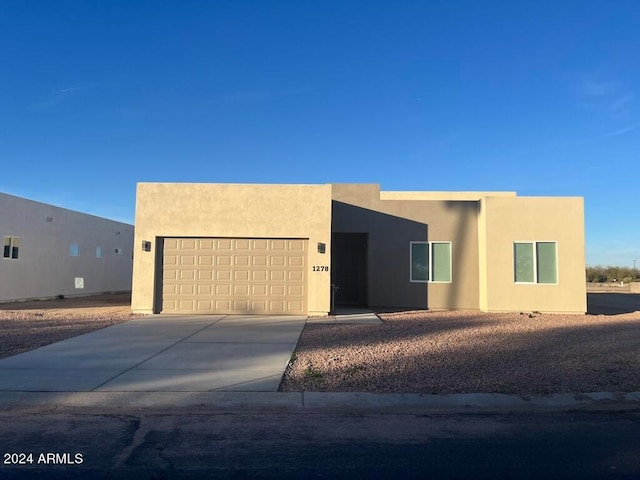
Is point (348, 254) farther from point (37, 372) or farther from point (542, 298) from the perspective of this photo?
point (37, 372)

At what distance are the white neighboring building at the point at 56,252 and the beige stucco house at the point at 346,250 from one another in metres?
9.23

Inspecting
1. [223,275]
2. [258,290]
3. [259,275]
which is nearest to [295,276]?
[259,275]

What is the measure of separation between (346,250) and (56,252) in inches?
561

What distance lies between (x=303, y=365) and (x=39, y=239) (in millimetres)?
19309

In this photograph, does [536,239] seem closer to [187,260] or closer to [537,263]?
[537,263]

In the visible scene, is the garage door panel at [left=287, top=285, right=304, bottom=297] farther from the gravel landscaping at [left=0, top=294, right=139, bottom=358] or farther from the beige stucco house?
the gravel landscaping at [left=0, top=294, right=139, bottom=358]

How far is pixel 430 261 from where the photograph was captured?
714 inches

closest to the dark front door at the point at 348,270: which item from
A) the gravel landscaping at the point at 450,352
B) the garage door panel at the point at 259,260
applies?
the garage door panel at the point at 259,260

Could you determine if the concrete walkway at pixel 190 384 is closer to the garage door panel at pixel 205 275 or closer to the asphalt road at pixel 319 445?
the asphalt road at pixel 319 445

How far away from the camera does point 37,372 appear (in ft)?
27.0

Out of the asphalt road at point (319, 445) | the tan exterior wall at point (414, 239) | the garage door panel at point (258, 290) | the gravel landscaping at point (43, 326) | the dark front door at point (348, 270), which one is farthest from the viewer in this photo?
the dark front door at point (348, 270)

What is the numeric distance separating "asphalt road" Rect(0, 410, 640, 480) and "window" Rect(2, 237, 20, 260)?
57.1 ft

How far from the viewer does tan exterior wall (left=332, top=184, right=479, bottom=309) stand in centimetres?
1800

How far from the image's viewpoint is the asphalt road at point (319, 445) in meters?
4.64
